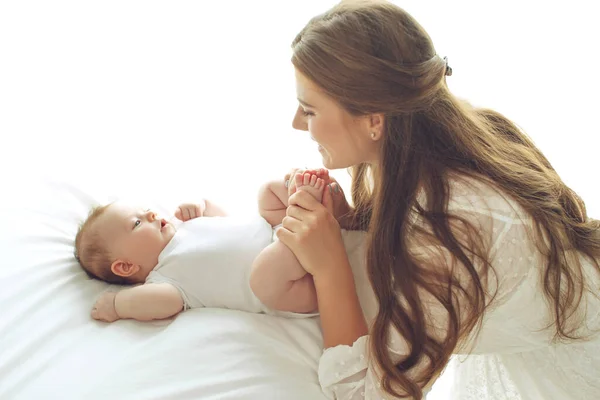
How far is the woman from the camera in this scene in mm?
983

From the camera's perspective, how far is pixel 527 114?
1.92m

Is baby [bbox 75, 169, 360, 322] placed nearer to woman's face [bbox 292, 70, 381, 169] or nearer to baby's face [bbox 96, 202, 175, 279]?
baby's face [bbox 96, 202, 175, 279]

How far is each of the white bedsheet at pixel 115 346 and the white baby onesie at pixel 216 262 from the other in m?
0.04

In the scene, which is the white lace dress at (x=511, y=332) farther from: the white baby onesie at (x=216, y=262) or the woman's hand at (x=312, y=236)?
the white baby onesie at (x=216, y=262)

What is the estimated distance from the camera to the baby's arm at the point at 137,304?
1.14 m

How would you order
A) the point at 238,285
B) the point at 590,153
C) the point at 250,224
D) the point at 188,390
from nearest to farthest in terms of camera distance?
the point at 188,390
the point at 238,285
the point at 250,224
the point at 590,153

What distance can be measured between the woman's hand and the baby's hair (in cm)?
36

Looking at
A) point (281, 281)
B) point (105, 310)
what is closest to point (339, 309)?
point (281, 281)

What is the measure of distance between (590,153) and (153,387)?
147 cm

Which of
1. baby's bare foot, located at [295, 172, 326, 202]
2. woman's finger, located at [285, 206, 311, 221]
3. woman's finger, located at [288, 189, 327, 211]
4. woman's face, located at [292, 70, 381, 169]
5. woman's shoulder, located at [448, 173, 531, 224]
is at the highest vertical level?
woman's face, located at [292, 70, 381, 169]

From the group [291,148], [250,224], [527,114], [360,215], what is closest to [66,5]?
[291,148]

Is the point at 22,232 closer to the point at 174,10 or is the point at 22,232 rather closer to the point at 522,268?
the point at 522,268

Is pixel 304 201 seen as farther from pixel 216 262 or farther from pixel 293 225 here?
pixel 216 262

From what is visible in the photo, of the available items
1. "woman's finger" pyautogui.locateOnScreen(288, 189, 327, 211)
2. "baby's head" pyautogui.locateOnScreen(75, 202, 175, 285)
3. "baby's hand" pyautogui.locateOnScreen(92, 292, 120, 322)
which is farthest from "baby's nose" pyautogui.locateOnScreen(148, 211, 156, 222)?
"woman's finger" pyautogui.locateOnScreen(288, 189, 327, 211)
